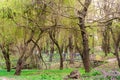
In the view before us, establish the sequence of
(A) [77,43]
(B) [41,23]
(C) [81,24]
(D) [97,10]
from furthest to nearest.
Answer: (A) [77,43] < (D) [97,10] < (B) [41,23] < (C) [81,24]

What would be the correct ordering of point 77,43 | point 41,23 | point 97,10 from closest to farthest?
point 41,23, point 97,10, point 77,43

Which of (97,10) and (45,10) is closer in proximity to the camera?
(45,10)

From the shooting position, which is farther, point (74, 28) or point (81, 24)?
point (74, 28)

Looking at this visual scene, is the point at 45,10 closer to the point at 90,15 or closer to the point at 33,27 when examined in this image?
the point at 33,27

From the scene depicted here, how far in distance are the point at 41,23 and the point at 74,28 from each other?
2.94 metres

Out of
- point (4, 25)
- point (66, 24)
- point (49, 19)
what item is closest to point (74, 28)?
point (66, 24)

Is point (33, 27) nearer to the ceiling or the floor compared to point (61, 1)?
nearer to the floor

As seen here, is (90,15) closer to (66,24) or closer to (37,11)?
(66,24)

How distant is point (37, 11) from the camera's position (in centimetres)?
2227

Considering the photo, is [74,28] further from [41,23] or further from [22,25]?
[22,25]

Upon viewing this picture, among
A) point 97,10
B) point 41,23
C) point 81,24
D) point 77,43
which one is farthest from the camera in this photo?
point 77,43

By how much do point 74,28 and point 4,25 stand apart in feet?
18.7

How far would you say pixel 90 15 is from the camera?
25562 mm

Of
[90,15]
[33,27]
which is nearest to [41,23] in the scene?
[33,27]
